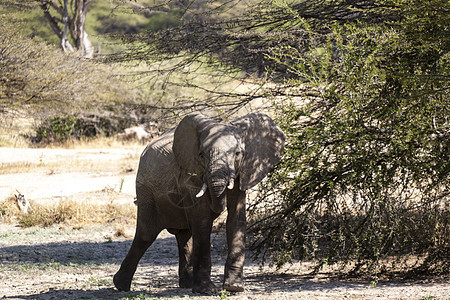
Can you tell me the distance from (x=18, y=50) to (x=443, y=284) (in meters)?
15.2

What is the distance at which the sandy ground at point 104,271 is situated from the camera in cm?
665

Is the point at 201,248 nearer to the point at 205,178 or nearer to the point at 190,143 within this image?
the point at 205,178

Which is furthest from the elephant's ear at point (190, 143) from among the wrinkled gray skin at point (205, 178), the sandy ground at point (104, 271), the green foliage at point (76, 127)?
the green foliage at point (76, 127)

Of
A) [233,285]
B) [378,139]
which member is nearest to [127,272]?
[233,285]

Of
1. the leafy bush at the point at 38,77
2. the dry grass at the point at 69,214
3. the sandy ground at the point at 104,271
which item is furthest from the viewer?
the leafy bush at the point at 38,77

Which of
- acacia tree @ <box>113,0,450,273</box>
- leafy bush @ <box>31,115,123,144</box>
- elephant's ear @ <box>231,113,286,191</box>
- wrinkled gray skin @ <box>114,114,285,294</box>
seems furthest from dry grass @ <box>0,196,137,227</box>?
leafy bush @ <box>31,115,123,144</box>

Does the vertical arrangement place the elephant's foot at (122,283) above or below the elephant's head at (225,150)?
below

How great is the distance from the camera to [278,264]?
7.74 metres

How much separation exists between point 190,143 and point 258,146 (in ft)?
2.26

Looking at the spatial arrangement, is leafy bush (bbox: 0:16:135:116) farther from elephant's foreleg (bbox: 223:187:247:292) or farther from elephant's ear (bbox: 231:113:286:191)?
elephant's foreleg (bbox: 223:187:247:292)

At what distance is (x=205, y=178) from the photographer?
5914 millimetres

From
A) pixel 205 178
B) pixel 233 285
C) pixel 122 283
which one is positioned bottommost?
pixel 122 283

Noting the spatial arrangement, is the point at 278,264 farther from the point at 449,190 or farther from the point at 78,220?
the point at 78,220

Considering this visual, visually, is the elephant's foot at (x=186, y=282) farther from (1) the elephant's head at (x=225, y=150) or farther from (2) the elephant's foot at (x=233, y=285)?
(1) the elephant's head at (x=225, y=150)
